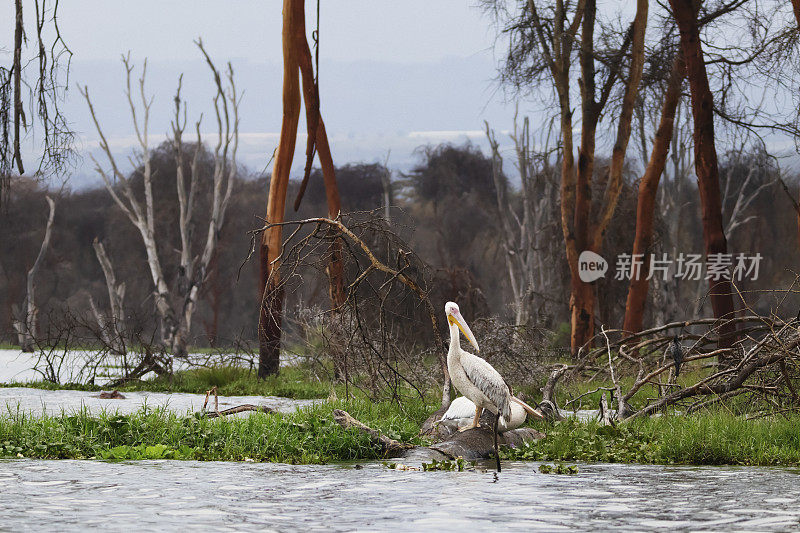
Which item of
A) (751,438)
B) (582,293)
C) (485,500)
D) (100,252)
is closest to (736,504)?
(485,500)

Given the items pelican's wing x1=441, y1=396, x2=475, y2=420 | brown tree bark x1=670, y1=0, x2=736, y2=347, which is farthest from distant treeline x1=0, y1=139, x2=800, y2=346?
pelican's wing x1=441, y1=396, x2=475, y2=420

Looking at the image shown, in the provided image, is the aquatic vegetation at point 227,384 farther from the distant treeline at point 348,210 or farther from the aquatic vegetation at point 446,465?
the distant treeline at point 348,210

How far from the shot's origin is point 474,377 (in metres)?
8.56

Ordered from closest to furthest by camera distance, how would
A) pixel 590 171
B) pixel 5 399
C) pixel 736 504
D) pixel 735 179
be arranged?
pixel 736 504, pixel 5 399, pixel 590 171, pixel 735 179

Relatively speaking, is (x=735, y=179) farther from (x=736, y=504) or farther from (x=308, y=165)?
(x=736, y=504)

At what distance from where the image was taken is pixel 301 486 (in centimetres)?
696

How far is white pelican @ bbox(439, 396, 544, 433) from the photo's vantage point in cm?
922

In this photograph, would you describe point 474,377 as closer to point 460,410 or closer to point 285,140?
point 460,410

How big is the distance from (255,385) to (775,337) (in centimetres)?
973

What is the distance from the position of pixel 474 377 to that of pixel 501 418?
82cm

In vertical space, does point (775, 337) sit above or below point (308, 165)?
below

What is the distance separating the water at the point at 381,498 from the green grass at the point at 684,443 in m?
0.44

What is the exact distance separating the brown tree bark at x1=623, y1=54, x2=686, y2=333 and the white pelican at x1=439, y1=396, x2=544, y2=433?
36.3 feet

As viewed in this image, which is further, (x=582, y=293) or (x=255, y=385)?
(x=582, y=293)
